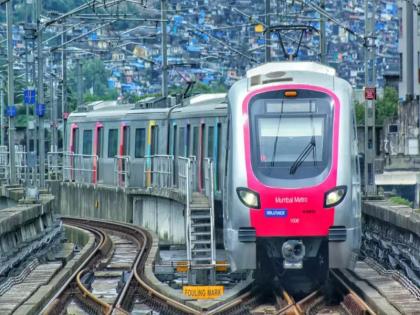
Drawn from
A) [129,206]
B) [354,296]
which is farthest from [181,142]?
[354,296]

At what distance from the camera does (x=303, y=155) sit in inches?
799

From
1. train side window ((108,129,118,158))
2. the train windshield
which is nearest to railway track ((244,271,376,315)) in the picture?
the train windshield

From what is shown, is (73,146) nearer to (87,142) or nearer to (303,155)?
(87,142)

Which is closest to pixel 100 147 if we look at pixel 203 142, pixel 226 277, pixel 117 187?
pixel 117 187

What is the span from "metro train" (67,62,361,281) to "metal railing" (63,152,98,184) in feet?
72.7

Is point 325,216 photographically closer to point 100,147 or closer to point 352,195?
point 352,195

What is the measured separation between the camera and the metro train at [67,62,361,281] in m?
20.0

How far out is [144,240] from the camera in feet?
105

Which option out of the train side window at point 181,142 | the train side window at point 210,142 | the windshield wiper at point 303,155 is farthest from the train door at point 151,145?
the windshield wiper at point 303,155

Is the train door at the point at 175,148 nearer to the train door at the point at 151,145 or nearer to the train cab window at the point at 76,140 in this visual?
the train door at the point at 151,145

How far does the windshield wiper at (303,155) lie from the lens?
66.2 feet

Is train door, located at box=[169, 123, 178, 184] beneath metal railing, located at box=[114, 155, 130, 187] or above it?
above

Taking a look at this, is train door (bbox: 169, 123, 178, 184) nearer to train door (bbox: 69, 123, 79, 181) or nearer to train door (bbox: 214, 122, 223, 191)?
train door (bbox: 214, 122, 223, 191)

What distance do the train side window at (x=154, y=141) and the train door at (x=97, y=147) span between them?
4.78m
